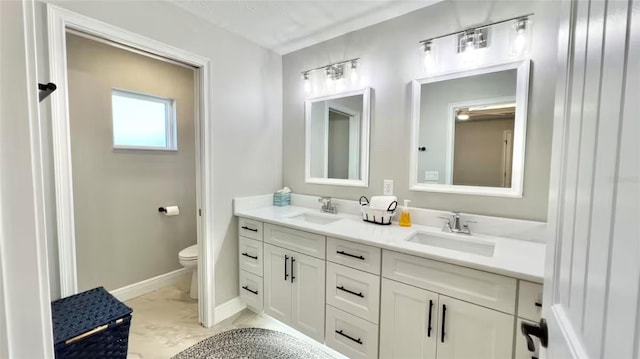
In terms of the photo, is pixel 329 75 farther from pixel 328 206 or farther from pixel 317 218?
pixel 317 218

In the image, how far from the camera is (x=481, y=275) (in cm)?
116

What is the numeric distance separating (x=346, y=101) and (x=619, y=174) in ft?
6.64

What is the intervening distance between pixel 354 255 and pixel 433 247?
1.45 ft

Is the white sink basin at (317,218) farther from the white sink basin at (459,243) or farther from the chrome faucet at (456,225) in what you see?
the chrome faucet at (456,225)

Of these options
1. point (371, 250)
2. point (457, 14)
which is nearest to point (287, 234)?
point (371, 250)

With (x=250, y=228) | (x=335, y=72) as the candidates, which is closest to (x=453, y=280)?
(x=250, y=228)

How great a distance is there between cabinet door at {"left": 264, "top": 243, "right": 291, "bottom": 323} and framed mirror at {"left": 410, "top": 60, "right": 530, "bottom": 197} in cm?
110

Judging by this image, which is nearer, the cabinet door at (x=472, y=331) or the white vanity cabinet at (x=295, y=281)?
the cabinet door at (x=472, y=331)

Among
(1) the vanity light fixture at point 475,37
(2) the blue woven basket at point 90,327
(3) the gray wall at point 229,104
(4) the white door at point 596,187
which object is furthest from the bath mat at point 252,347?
(1) the vanity light fixture at point 475,37

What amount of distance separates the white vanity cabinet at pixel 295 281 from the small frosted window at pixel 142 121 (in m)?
1.67

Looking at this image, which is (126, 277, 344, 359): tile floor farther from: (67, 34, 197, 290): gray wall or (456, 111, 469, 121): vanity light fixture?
(456, 111, 469, 121): vanity light fixture

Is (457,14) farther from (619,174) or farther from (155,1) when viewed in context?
(155,1)

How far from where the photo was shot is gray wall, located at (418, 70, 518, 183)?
167cm

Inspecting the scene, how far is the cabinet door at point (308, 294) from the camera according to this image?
1719 millimetres
